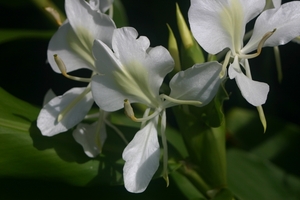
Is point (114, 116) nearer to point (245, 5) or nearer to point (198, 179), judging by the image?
point (198, 179)

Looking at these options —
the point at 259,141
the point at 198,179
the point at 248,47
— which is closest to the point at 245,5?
the point at 248,47

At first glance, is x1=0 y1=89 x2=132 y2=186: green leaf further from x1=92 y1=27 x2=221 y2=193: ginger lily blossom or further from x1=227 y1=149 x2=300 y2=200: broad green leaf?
x1=227 y1=149 x2=300 y2=200: broad green leaf

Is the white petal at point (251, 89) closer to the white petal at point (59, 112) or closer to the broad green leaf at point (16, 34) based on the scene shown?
the white petal at point (59, 112)

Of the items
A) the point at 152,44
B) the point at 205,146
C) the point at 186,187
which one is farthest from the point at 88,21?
the point at 152,44

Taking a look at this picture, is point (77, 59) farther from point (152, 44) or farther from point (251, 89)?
point (152, 44)

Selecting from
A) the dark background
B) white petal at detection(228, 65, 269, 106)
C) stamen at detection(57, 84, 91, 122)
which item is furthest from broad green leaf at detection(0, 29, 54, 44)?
white petal at detection(228, 65, 269, 106)

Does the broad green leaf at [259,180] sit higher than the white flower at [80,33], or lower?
lower

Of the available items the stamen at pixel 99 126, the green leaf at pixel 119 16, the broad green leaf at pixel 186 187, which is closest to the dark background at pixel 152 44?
the green leaf at pixel 119 16
